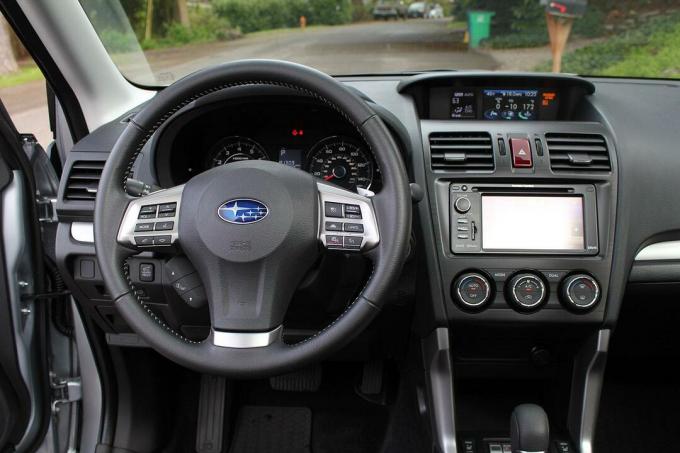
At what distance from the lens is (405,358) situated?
2.23 metres

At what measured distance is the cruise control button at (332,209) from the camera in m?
1.27

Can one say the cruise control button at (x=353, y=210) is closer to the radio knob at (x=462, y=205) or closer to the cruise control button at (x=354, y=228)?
the cruise control button at (x=354, y=228)

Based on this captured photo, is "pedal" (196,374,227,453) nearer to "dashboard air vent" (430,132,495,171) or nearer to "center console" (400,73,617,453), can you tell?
"center console" (400,73,617,453)

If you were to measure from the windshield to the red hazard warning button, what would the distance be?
0.45 meters

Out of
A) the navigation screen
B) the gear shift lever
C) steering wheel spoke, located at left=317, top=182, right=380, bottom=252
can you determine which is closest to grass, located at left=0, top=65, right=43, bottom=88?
steering wheel spoke, located at left=317, top=182, right=380, bottom=252

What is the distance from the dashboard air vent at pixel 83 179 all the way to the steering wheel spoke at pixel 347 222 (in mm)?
747

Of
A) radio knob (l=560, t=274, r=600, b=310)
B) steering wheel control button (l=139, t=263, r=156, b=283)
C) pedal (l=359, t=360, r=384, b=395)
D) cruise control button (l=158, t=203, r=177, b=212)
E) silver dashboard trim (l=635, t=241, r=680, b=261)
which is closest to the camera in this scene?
cruise control button (l=158, t=203, r=177, b=212)

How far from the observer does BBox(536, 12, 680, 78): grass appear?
7.04ft

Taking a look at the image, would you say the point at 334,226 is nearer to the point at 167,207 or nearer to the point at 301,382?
the point at 167,207

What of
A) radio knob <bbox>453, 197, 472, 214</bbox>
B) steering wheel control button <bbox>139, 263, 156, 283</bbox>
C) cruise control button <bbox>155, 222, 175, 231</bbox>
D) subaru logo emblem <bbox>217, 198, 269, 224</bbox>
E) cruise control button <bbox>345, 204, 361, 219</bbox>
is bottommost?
steering wheel control button <bbox>139, 263, 156, 283</bbox>

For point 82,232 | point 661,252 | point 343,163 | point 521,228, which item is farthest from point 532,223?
point 82,232

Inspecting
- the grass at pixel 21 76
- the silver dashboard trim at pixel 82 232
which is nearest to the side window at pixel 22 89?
the grass at pixel 21 76

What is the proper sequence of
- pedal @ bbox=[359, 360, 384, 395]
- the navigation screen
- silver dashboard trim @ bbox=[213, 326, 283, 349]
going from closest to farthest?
silver dashboard trim @ bbox=[213, 326, 283, 349]
the navigation screen
pedal @ bbox=[359, 360, 384, 395]

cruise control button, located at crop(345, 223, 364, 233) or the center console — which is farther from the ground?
cruise control button, located at crop(345, 223, 364, 233)
